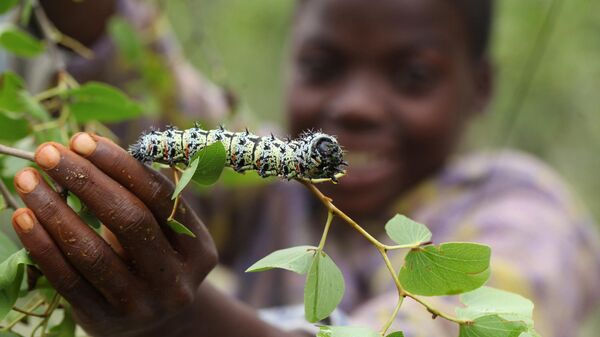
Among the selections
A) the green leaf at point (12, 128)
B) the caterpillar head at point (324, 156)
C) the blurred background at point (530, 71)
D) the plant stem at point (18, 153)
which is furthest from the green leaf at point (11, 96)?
the blurred background at point (530, 71)

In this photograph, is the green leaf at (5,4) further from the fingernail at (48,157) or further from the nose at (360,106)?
the nose at (360,106)

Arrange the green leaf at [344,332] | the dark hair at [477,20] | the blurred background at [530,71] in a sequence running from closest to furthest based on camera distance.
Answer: the green leaf at [344,332]
the dark hair at [477,20]
the blurred background at [530,71]

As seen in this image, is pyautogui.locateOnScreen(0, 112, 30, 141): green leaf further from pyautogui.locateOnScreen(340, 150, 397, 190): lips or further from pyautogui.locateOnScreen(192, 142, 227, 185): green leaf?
pyautogui.locateOnScreen(340, 150, 397, 190): lips

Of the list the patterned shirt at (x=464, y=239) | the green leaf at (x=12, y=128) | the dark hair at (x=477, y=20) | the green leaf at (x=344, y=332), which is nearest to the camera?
the green leaf at (x=344, y=332)

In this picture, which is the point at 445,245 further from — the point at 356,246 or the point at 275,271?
the point at 275,271

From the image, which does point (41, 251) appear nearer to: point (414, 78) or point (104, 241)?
point (104, 241)

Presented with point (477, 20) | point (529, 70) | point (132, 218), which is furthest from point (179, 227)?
point (529, 70)

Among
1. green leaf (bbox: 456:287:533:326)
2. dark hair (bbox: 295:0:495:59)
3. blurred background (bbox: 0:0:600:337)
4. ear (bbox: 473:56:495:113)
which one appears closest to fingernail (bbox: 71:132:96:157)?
green leaf (bbox: 456:287:533:326)
